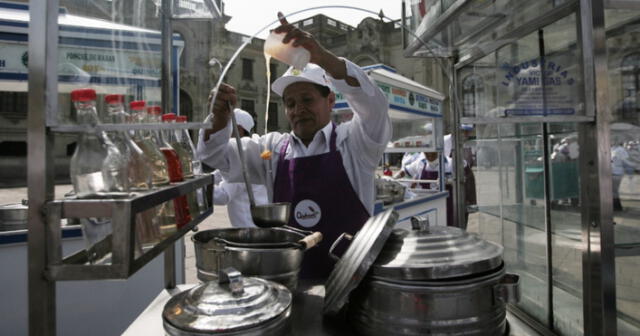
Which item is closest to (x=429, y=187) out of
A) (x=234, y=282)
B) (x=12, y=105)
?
(x=234, y=282)

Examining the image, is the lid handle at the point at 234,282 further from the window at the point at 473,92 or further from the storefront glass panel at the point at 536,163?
the window at the point at 473,92

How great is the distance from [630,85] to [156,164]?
68.4 inches

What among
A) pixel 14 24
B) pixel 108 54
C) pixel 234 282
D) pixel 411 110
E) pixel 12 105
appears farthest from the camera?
pixel 12 105

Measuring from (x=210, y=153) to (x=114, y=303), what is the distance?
1453mm

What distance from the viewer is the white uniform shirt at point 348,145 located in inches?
74.0

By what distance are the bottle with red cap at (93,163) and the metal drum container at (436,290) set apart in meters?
0.66

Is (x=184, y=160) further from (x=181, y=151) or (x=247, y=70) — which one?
(x=247, y=70)

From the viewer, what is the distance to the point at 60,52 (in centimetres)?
88

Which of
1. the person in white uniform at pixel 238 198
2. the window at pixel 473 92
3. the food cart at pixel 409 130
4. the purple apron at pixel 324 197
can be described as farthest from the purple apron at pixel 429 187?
the purple apron at pixel 324 197

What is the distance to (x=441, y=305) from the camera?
2.88 ft

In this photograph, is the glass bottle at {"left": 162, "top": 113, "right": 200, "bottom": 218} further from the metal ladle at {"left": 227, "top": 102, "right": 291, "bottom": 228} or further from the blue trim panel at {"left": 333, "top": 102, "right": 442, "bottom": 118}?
the blue trim panel at {"left": 333, "top": 102, "right": 442, "bottom": 118}

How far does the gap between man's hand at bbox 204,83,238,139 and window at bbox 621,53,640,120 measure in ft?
4.97

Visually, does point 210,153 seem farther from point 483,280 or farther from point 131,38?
point 483,280

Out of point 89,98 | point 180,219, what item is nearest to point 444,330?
point 180,219
